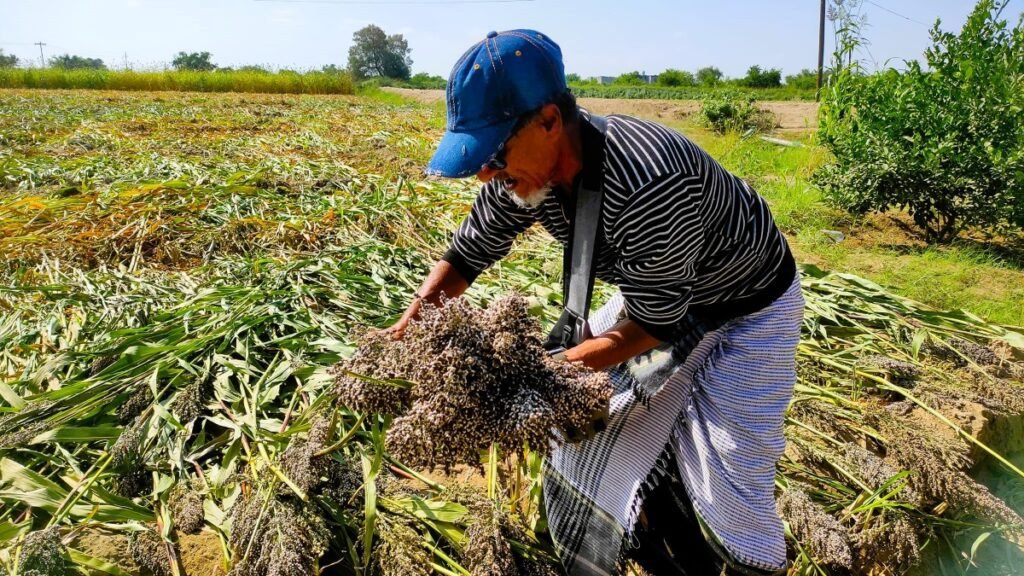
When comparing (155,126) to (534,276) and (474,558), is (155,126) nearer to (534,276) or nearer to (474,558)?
(534,276)

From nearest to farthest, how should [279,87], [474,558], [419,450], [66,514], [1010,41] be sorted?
[419,450], [474,558], [66,514], [1010,41], [279,87]

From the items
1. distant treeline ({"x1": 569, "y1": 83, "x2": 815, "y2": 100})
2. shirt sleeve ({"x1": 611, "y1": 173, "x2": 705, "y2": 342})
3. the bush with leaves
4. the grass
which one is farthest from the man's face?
distant treeline ({"x1": 569, "y1": 83, "x2": 815, "y2": 100})

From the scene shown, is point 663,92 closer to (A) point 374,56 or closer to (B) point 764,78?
(B) point 764,78

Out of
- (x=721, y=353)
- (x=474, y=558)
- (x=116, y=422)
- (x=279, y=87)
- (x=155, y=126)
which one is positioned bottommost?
(x=474, y=558)

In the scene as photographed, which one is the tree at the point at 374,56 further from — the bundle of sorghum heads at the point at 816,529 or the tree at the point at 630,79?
the bundle of sorghum heads at the point at 816,529

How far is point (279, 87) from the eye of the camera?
32.2 m

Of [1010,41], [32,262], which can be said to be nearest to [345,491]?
[32,262]

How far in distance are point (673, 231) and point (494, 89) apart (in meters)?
0.50

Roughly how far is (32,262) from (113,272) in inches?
25.5

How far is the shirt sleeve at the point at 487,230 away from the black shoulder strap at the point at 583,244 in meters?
0.25

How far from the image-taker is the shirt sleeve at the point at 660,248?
4.50 feet

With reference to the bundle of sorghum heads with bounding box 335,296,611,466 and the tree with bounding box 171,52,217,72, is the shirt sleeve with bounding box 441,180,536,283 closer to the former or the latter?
the bundle of sorghum heads with bounding box 335,296,611,466

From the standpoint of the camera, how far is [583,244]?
5.04ft

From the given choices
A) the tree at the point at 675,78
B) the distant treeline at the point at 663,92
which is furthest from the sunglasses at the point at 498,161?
the tree at the point at 675,78
